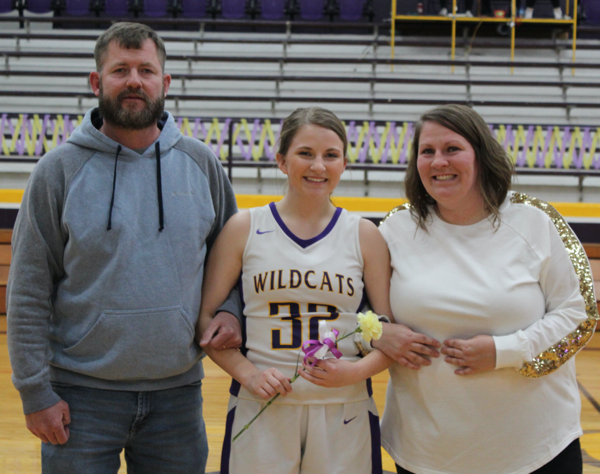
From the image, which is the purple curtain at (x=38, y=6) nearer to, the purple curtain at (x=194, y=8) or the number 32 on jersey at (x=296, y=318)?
the purple curtain at (x=194, y=8)

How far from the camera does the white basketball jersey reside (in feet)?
3.95

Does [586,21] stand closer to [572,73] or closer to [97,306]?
[572,73]

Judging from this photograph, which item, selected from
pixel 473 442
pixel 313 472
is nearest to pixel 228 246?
pixel 313 472

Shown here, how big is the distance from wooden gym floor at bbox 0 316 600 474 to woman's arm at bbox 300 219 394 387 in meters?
1.02

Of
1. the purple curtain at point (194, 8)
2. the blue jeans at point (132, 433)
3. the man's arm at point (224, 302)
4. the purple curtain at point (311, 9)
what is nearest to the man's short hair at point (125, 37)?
the man's arm at point (224, 302)

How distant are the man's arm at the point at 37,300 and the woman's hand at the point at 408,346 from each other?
686 millimetres

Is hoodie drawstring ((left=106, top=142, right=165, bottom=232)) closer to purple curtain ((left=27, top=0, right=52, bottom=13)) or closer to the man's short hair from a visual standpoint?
the man's short hair

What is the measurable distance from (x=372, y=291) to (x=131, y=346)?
1.73 feet

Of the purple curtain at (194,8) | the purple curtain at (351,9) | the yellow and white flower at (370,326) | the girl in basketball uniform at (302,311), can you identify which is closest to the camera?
the yellow and white flower at (370,326)

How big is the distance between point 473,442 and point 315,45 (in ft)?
27.5

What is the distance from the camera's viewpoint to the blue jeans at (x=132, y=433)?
46.3 inches

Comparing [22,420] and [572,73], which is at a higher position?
[572,73]

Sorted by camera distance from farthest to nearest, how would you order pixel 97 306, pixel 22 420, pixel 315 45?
pixel 315 45 < pixel 22 420 < pixel 97 306

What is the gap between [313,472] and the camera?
1.19 m
